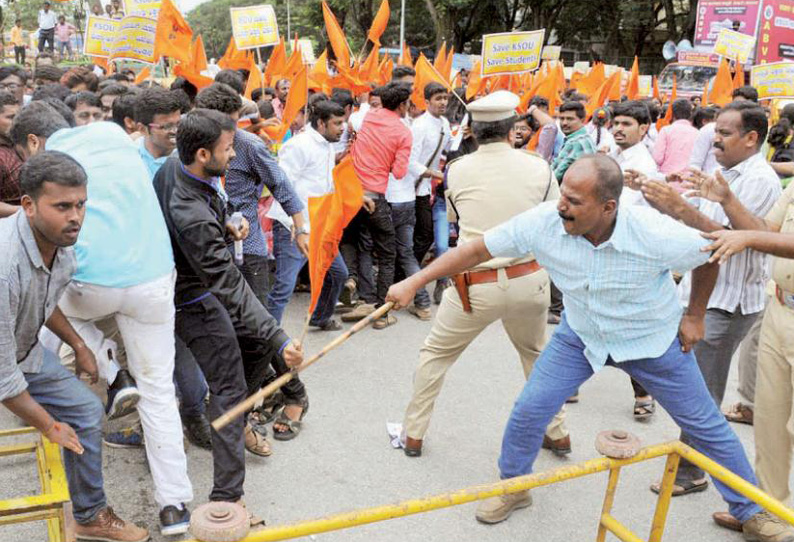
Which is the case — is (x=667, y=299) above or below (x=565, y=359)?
above

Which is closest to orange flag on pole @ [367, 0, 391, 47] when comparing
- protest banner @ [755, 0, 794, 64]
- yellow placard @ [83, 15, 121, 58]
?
yellow placard @ [83, 15, 121, 58]

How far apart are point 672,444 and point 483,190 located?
1672 mm

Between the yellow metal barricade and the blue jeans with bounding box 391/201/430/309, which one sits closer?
the yellow metal barricade

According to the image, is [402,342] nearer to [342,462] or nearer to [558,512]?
[342,462]

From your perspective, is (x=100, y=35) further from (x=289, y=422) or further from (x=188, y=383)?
(x=289, y=422)

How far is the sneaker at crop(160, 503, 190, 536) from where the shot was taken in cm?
315

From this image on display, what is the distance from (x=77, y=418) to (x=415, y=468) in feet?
5.71

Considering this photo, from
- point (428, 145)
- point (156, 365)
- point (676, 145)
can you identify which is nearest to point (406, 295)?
point (156, 365)

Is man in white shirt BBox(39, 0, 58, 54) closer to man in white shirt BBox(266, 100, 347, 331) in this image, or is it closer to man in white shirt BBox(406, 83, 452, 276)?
man in white shirt BBox(406, 83, 452, 276)

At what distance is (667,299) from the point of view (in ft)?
9.88

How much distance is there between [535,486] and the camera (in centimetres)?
214

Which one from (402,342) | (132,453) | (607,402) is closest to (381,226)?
(402,342)

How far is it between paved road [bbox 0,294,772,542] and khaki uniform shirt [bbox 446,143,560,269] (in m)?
1.13

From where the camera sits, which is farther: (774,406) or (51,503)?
(774,406)
